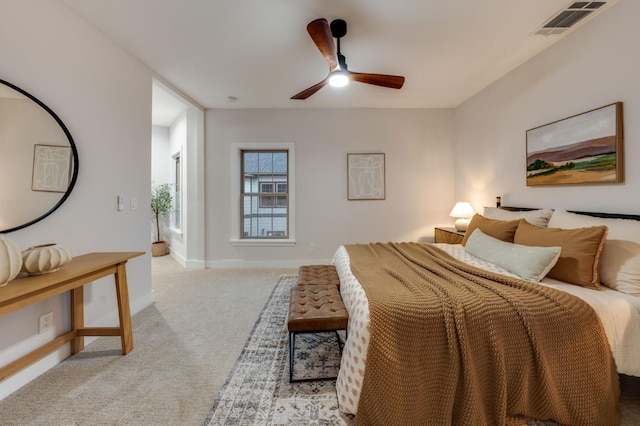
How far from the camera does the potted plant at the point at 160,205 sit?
5.23 meters

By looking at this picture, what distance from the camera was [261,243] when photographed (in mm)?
4402

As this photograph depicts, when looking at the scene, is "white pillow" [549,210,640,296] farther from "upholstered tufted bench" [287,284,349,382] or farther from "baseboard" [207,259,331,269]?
"baseboard" [207,259,331,269]

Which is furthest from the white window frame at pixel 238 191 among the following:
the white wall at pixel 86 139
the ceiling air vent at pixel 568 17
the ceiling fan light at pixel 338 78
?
the ceiling air vent at pixel 568 17

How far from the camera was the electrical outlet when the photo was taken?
5.94ft

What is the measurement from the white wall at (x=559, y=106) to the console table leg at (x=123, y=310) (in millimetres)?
3873

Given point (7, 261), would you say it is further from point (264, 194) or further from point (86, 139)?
point (264, 194)

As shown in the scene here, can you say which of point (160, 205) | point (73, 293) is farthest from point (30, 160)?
point (160, 205)

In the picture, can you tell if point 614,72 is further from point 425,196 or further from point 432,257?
point 425,196

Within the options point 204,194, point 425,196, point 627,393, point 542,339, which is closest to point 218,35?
point 204,194

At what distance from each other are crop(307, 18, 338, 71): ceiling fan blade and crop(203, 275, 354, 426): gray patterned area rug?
237 cm

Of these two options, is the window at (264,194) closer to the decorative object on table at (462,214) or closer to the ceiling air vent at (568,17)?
the decorative object on table at (462,214)

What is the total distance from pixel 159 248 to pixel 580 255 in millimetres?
6104

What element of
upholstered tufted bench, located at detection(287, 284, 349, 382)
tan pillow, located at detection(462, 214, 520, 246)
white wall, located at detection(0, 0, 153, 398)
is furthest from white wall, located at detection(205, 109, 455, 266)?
upholstered tufted bench, located at detection(287, 284, 349, 382)

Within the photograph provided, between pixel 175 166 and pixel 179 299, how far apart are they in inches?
137
